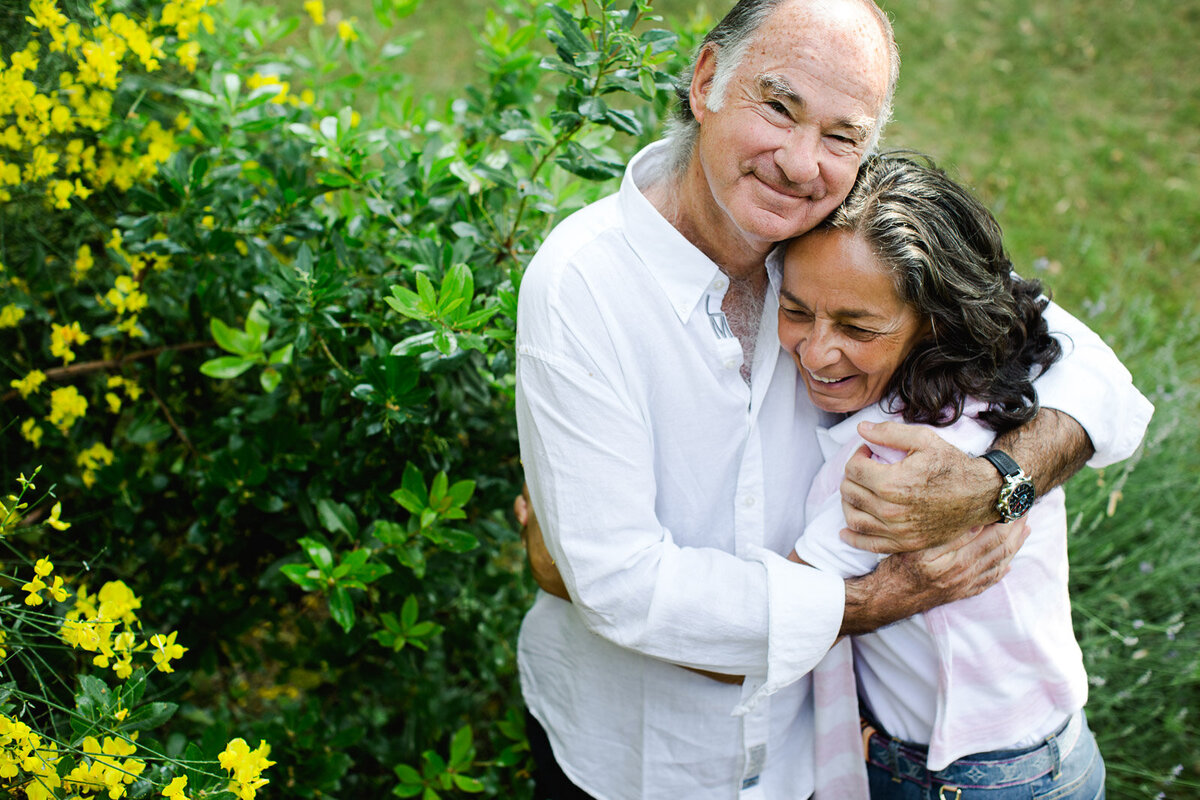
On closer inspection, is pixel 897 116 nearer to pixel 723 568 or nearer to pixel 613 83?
pixel 613 83

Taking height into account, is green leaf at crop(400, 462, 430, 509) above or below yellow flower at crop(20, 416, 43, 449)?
above

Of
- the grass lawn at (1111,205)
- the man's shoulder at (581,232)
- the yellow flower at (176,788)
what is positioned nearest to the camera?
the yellow flower at (176,788)

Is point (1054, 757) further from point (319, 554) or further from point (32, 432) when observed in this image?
point (32, 432)

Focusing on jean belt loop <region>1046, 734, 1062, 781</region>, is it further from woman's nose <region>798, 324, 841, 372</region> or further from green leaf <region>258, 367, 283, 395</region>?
green leaf <region>258, 367, 283, 395</region>

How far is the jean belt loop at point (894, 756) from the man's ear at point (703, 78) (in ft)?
4.14

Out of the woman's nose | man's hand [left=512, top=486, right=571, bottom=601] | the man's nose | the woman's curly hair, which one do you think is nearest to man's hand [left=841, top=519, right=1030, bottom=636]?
the woman's curly hair

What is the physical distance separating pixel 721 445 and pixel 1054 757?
90 centimetres

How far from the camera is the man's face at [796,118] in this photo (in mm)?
1497

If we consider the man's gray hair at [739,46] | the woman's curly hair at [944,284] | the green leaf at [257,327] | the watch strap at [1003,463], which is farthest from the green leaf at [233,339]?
the watch strap at [1003,463]

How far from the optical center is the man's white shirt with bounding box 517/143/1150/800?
5.00 ft

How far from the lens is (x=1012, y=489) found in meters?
1.65

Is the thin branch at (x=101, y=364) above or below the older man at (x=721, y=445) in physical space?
below

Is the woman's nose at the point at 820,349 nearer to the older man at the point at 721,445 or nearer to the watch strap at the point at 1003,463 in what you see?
the older man at the point at 721,445

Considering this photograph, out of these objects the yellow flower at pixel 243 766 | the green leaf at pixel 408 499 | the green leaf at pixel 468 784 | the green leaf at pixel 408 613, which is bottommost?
the green leaf at pixel 468 784
